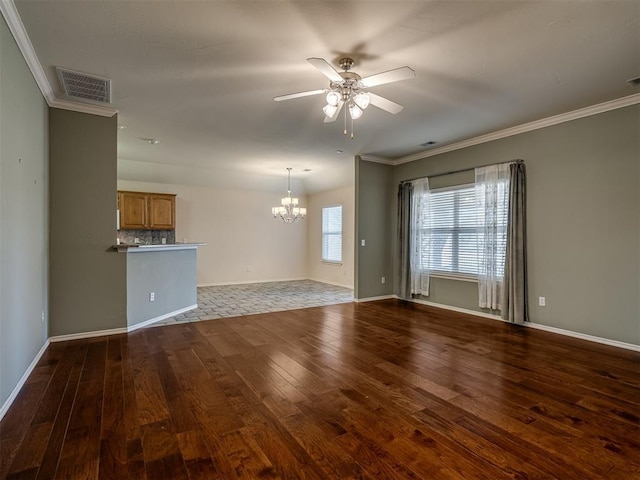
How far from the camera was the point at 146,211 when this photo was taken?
23.5 feet

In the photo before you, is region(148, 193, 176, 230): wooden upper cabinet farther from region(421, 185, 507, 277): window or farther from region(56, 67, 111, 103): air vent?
region(421, 185, 507, 277): window

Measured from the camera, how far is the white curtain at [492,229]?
470 cm

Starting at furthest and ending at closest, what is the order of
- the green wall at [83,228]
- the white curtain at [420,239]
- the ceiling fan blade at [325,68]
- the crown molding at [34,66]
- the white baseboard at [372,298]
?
the white baseboard at [372,298] < the white curtain at [420,239] < the green wall at [83,228] < the ceiling fan blade at [325,68] < the crown molding at [34,66]

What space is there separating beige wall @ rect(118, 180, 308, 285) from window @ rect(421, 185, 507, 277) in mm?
4600

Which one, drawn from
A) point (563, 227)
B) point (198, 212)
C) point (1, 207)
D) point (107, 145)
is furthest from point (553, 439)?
point (198, 212)

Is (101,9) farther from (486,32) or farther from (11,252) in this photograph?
(486,32)

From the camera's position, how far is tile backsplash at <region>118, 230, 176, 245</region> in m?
7.20

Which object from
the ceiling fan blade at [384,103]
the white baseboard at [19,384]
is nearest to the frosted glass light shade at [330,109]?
the ceiling fan blade at [384,103]

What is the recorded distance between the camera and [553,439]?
1944 millimetres

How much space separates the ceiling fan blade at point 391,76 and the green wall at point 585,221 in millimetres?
2846

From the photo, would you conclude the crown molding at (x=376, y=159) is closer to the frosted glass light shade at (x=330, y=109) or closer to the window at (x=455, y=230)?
the window at (x=455, y=230)

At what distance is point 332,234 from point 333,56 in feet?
20.6

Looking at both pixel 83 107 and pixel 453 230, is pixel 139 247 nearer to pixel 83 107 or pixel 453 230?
pixel 83 107

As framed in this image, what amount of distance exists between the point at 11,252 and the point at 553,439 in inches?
152
